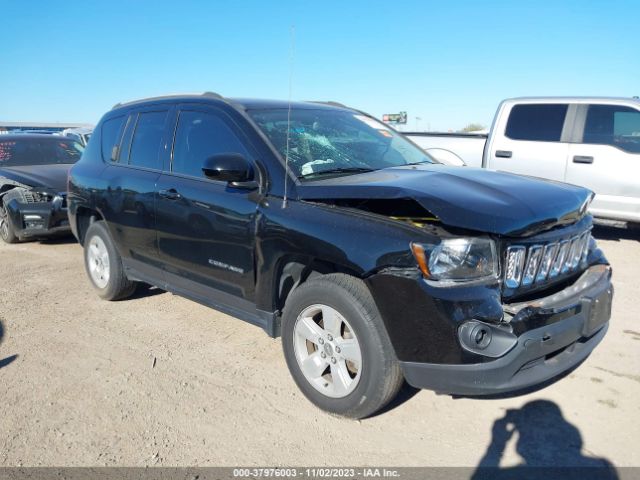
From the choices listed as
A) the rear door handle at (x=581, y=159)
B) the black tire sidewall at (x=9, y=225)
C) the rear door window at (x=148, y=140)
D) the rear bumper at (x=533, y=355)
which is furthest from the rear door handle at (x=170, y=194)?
the rear door handle at (x=581, y=159)

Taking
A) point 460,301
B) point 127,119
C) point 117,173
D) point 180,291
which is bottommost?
point 180,291

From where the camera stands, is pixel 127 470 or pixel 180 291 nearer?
pixel 127 470

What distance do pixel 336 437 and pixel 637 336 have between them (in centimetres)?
273

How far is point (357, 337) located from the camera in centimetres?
283

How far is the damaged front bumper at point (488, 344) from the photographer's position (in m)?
2.52

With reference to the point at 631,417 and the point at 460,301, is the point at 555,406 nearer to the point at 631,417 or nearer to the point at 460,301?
the point at 631,417

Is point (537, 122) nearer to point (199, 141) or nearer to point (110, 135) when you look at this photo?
point (199, 141)

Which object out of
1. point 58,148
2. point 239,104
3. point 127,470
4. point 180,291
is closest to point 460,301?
point 127,470

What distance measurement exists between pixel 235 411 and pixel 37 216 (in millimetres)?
5520

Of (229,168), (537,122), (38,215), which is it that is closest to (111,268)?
(229,168)

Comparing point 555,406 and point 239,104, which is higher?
point 239,104

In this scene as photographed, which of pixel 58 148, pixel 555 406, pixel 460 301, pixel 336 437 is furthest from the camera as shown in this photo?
pixel 58 148

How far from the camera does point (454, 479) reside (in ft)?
8.38

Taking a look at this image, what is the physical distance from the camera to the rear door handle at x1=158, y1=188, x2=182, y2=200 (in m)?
3.92
